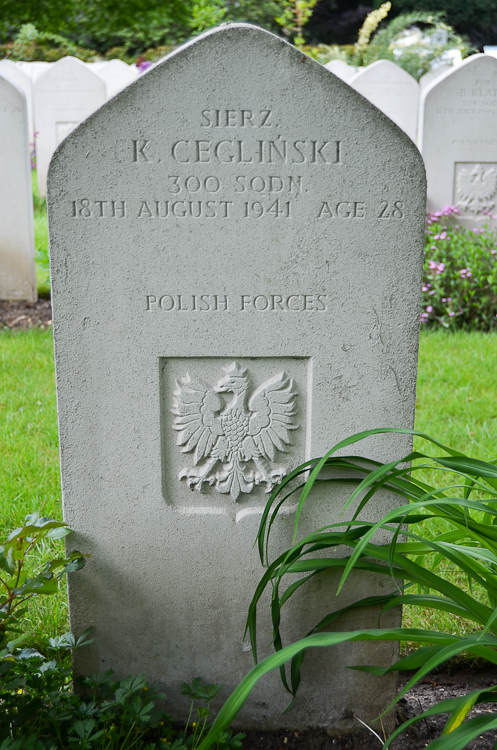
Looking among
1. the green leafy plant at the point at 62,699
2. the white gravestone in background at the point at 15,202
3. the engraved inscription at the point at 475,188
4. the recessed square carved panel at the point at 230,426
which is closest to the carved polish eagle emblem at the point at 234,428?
the recessed square carved panel at the point at 230,426

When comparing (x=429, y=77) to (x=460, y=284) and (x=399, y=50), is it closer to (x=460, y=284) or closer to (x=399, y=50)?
(x=399, y=50)

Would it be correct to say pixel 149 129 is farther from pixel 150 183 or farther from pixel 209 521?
pixel 209 521

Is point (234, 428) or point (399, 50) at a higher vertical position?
point (399, 50)

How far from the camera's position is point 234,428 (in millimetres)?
1887

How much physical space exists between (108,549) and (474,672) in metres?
1.23

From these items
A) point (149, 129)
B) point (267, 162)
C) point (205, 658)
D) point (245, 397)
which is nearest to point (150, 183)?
point (149, 129)

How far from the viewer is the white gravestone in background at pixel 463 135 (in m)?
5.96

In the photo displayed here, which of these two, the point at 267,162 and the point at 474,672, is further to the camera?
the point at 474,672

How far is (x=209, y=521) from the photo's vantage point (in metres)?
1.92

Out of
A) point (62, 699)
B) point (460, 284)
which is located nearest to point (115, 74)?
point (460, 284)

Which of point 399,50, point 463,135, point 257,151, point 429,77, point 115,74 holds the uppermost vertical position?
point 399,50

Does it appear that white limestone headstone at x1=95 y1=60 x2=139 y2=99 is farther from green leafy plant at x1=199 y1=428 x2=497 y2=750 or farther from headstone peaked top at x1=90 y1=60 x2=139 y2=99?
green leafy plant at x1=199 y1=428 x2=497 y2=750

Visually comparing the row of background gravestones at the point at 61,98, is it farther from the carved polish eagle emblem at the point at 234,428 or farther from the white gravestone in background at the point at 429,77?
the carved polish eagle emblem at the point at 234,428

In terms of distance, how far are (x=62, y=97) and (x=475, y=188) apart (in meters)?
5.66
